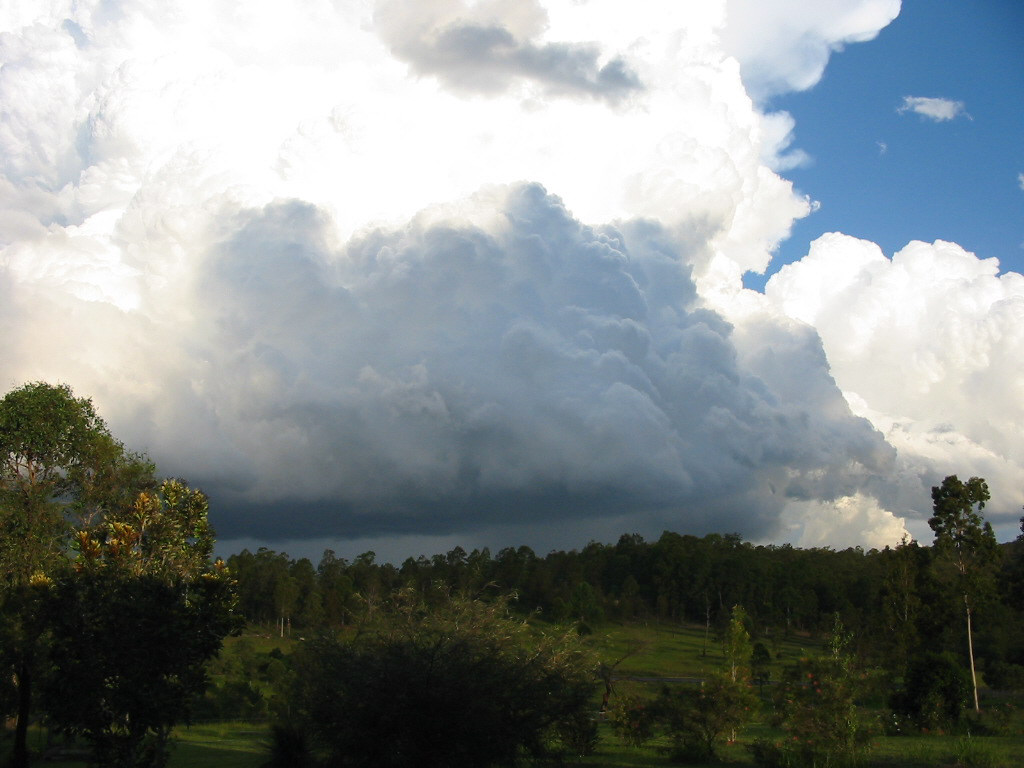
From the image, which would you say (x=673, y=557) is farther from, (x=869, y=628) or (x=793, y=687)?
(x=793, y=687)

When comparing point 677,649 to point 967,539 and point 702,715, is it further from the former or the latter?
point 702,715

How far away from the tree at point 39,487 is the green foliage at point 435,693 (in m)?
12.4

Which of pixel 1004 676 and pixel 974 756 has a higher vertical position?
pixel 974 756

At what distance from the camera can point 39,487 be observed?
3030 centimetres

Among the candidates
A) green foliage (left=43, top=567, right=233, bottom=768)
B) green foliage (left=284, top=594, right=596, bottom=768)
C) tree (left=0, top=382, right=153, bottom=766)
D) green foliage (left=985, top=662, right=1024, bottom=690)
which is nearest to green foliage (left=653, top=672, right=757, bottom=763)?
green foliage (left=284, top=594, right=596, bottom=768)

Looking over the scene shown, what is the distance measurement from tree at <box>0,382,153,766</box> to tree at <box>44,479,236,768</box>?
23.8 ft

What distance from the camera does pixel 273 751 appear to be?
81.6ft

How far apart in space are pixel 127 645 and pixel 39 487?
1258 cm

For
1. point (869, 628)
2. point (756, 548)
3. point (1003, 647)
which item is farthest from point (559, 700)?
point (756, 548)

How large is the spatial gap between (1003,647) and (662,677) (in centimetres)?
2542

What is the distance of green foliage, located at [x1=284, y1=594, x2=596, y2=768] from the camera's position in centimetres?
1767

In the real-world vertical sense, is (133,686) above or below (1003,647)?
above

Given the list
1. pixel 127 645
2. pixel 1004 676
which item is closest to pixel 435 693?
pixel 127 645

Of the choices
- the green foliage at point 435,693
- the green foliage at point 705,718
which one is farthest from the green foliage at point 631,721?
the green foliage at point 435,693
